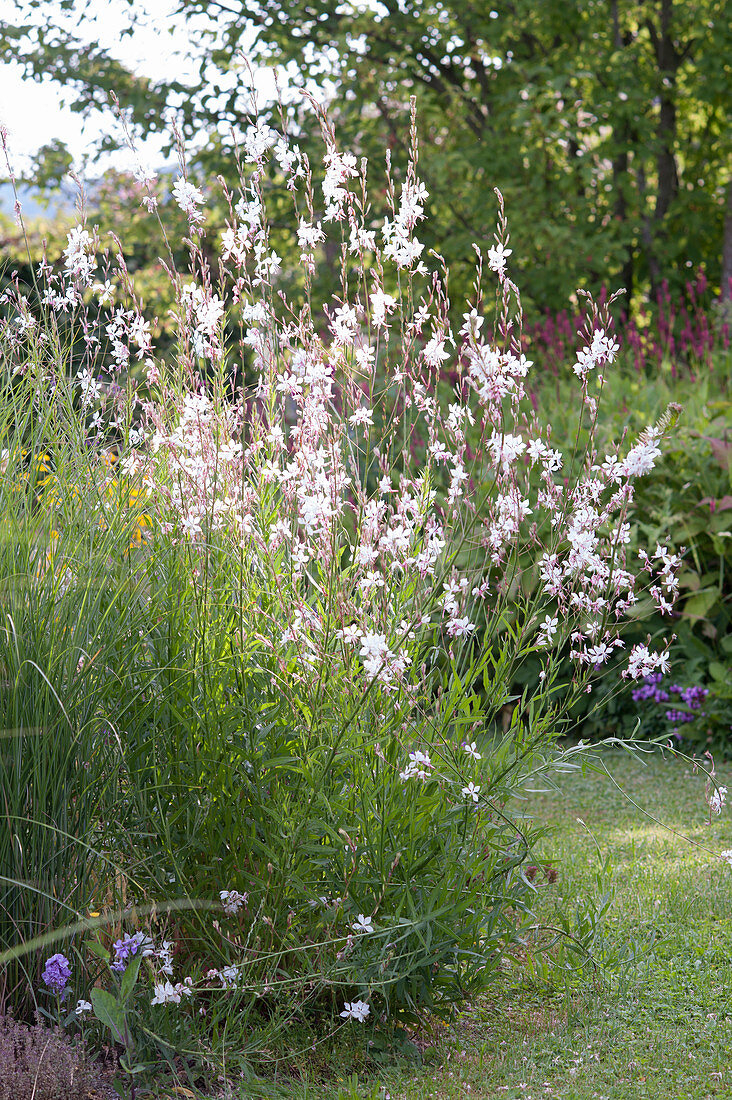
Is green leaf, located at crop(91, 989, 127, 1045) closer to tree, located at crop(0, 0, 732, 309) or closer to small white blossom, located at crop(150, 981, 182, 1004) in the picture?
small white blossom, located at crop(150, 981, 182, 1004)

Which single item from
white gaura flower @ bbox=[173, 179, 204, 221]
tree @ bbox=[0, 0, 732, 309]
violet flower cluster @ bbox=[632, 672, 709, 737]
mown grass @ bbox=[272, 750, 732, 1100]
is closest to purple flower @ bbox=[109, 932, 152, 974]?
mown grass @ bbox=[272, 750, 732, 1100]

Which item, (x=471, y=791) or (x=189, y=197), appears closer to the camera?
(x=471, y=791)

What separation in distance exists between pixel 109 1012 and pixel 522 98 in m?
9.86

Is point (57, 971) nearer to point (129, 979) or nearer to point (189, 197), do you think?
point (129, 979)

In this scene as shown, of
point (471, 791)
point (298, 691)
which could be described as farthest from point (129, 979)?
point (471, 791)

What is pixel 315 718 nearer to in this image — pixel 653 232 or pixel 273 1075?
pixel 273 1075

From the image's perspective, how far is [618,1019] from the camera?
2.56m

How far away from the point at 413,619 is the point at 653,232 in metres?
9.43

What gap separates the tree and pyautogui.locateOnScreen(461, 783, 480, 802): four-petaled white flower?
7844 mm

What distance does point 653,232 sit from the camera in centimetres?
1082

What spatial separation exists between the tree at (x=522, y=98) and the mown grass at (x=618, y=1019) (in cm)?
718

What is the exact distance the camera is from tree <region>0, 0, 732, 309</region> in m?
9.64

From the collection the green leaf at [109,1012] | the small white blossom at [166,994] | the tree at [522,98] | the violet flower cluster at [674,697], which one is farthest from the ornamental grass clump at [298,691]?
the tree at [522,98]

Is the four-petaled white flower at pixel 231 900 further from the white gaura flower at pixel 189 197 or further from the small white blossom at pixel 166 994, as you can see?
the white gaura flower at pixel 189 197
